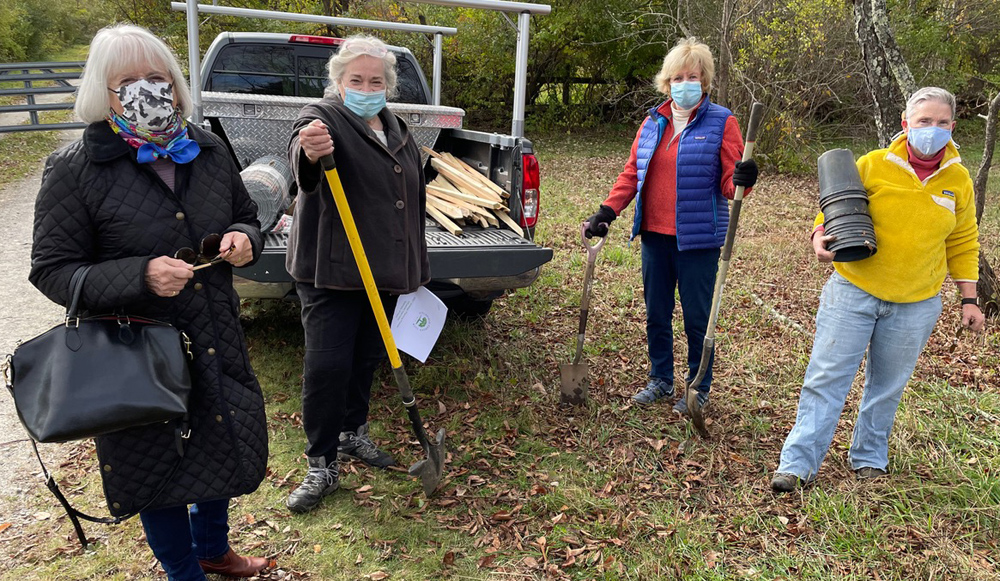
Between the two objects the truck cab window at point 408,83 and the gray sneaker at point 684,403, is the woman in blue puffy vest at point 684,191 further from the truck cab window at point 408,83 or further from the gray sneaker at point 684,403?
the truck cab window at point 408,83

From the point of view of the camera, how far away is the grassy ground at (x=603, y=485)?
3.02 meters

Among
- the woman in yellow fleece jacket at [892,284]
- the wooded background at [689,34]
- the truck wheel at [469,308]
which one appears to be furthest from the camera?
the wooded background at [689,34]

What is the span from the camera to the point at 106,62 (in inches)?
84.2

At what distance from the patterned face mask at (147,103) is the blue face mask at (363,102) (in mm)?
927

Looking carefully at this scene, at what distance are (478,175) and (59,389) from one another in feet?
Answer: 10.6

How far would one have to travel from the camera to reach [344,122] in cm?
300

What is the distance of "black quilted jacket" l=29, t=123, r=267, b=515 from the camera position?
6.97 feet

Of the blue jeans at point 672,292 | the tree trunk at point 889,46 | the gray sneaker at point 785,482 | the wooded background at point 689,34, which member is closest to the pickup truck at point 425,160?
the blue jeans at point 672,292

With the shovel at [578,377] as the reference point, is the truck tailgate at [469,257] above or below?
above

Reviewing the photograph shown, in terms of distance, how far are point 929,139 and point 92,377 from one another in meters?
3.36

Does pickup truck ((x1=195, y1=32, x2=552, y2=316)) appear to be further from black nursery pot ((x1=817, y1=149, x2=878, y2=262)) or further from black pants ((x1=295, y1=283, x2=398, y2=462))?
black nursery pot ((x1=817, y1=149, x2=878, y2=262))

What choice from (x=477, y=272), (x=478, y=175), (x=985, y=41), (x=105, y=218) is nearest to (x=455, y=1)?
(x=478, y=175)

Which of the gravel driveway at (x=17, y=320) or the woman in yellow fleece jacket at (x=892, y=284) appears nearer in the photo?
the woman in yellow fleece jacket at (x=892, y=284)

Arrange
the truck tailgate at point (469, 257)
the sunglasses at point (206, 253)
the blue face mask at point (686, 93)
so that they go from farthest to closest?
the blue face mask at point (686, 93), the truck tailgate at point (469, 257), the sunglasses at point (206, 253)
